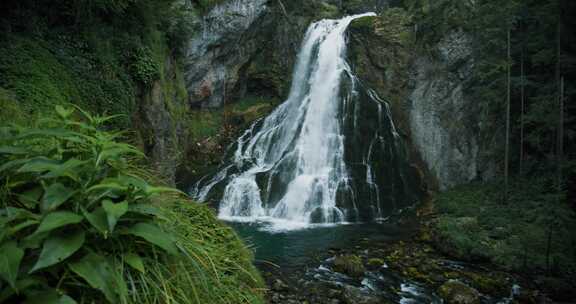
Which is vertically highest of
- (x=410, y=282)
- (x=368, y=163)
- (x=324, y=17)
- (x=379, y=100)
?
(x=324, y=17)

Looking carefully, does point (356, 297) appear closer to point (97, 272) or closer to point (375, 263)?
point (375, 263)

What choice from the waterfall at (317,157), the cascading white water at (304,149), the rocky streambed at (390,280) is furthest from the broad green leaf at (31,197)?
the cascading white water at (304,149)

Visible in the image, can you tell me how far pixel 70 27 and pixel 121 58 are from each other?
1.46 meters

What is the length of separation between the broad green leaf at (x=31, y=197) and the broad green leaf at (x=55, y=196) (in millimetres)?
122

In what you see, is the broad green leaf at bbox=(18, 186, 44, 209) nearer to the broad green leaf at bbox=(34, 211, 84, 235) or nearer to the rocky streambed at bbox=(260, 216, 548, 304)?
the broad green leaf at bbox=(34, 211, 84, 235)

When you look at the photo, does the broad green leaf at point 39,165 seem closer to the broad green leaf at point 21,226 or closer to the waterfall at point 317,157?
the broad green leaf at point 21,226

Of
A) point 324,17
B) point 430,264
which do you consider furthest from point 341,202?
point 324,17

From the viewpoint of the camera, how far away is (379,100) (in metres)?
18.5

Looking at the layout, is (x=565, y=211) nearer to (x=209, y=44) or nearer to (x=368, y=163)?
(x=368, y=163)

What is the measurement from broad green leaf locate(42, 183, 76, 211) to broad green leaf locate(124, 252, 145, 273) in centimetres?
34

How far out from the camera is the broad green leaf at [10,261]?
1.23 metres

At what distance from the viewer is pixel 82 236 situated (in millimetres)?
1447

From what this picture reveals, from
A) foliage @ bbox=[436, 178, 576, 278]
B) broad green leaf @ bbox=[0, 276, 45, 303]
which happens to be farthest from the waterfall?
broad green leaf @ bbox=[0, 276, 45, 303]

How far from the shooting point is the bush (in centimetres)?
135
